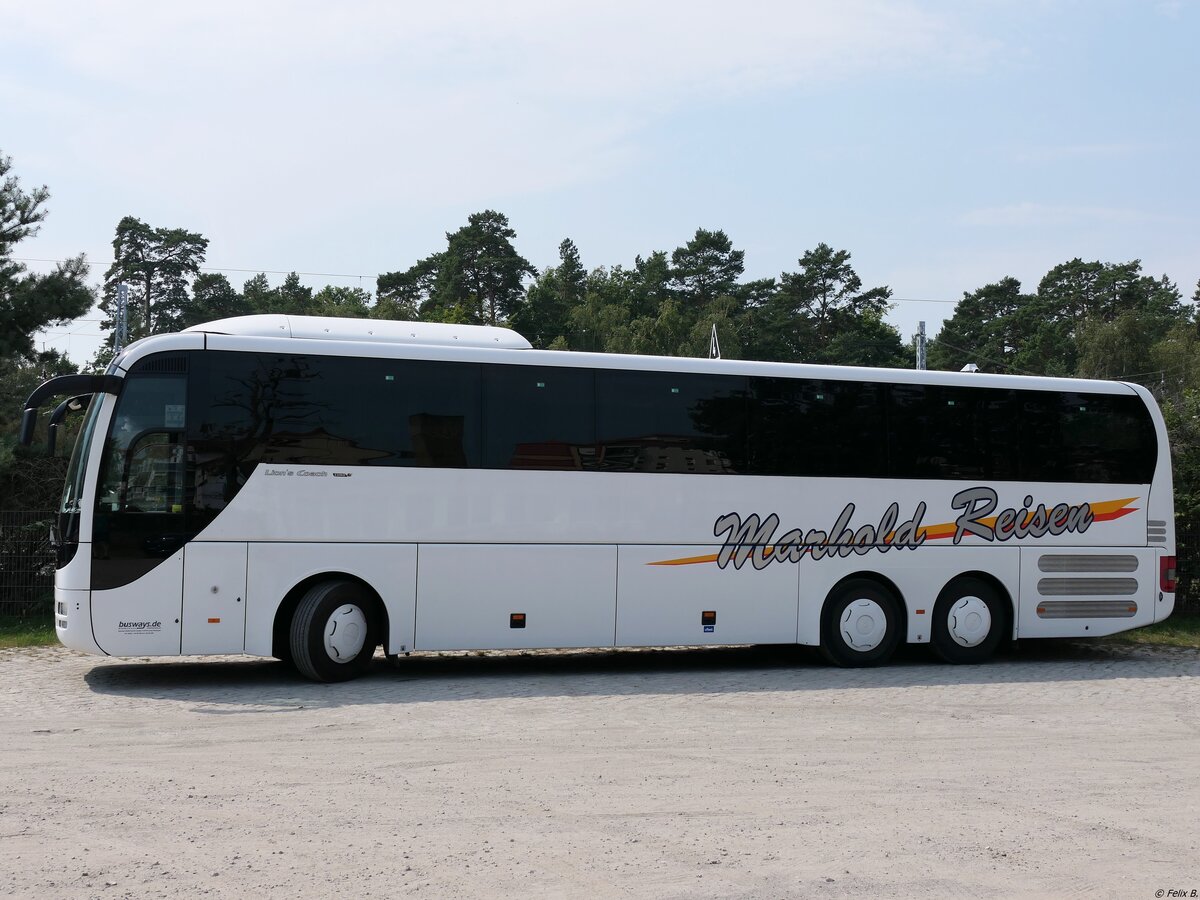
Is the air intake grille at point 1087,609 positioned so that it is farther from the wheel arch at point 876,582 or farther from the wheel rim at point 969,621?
the wheel arch at point 876,582

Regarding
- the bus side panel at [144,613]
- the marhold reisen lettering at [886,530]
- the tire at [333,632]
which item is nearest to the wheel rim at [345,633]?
the tire at [333,632]

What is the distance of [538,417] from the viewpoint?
13.2 meters

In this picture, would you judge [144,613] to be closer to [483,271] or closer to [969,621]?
[969,621]

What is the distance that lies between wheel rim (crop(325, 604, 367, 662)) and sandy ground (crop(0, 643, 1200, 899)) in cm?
43

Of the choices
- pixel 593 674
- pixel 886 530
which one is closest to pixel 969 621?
pixel 886 530

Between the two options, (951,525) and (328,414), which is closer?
(328,414)

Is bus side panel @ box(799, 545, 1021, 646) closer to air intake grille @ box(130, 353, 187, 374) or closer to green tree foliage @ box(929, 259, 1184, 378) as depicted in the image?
air intake grille @ box(130, 353, 187, 374)

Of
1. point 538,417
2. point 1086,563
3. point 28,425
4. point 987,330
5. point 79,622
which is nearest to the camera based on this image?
point 28,425

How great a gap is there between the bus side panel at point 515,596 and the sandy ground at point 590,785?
52 centimetres

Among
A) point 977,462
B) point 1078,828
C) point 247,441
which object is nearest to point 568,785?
point 1078,828

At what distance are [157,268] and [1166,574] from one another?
71245 mm

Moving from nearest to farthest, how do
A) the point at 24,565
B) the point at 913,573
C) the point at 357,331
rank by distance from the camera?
the point at 357,331 → the point at 913,573 → the point at 24,565

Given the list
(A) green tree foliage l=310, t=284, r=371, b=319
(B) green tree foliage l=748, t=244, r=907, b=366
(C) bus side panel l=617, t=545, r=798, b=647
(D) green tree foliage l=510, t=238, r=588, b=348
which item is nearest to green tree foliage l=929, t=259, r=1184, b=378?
(B) green tree foliage l=748, t=244, r=907, b=366

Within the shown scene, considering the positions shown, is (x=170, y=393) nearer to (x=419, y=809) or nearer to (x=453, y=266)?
(x=419, y=809)
